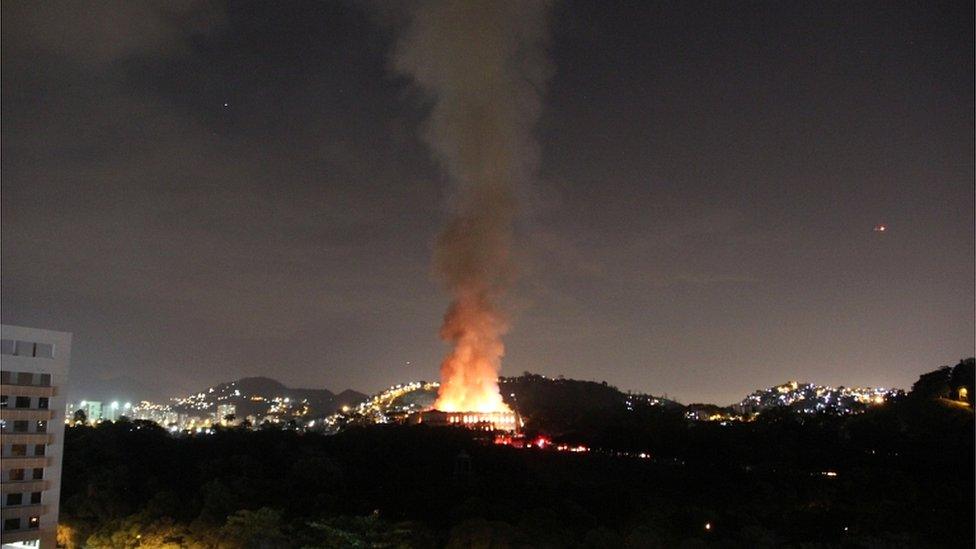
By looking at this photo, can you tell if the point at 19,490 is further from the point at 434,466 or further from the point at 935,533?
the point at 935,533

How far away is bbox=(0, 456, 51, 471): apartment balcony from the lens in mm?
24344

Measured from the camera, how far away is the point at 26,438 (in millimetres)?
25234

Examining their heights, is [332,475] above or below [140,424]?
below

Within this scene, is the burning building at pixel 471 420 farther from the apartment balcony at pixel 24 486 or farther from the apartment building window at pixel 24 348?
the apartment building window at pixel 24 348

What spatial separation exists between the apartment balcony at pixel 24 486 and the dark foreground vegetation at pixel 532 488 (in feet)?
11.3

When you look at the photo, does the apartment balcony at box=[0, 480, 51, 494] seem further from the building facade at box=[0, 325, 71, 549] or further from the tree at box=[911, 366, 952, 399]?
the tree at box=[911, 366, 952, 399]

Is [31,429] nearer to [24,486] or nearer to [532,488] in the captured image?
[24,486]

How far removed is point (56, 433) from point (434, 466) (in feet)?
60.5

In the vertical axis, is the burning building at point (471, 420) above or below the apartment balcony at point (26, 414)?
above

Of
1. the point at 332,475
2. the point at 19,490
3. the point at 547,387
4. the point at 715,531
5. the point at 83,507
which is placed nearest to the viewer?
the point at 19,490

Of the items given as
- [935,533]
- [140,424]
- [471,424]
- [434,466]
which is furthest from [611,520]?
[140,424]

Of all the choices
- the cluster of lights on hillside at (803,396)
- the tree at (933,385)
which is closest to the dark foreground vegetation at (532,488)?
the tree at (933,385)

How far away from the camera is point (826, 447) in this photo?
45.1m

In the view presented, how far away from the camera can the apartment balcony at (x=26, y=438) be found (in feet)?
80.8
